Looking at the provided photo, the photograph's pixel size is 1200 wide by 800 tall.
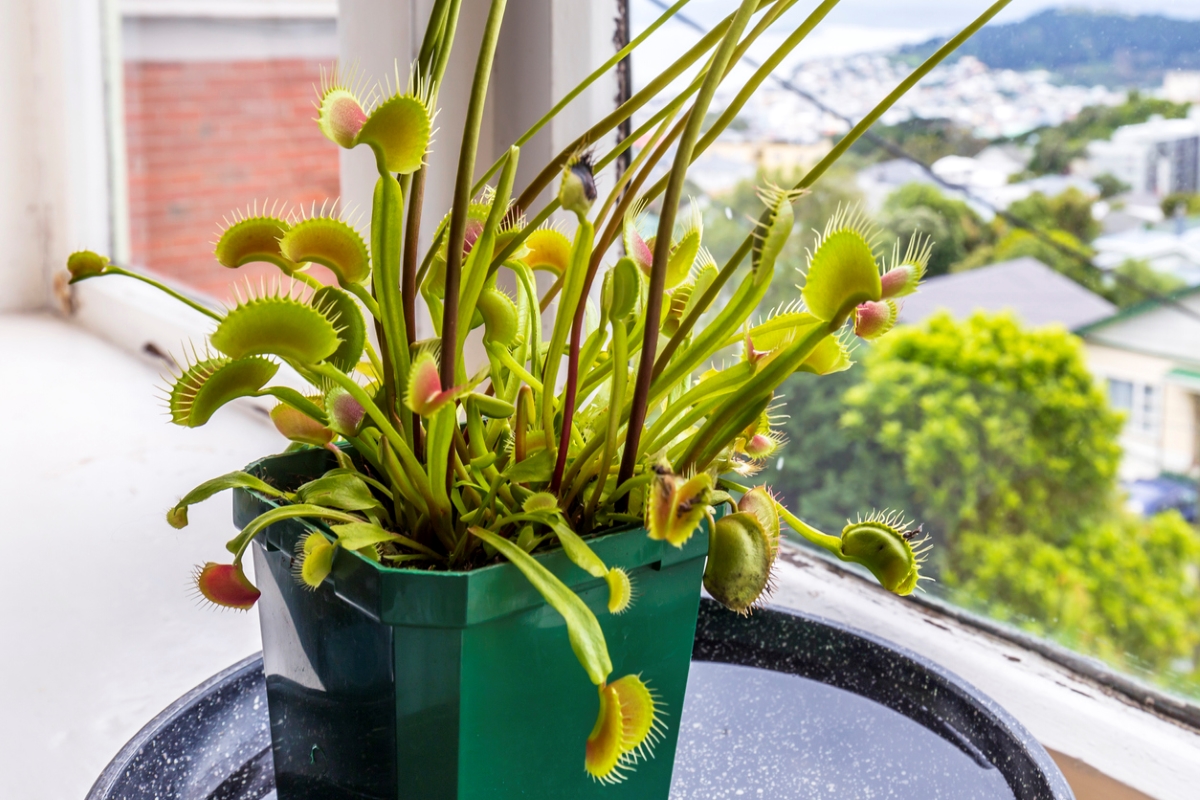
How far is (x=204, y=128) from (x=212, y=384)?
1.22m

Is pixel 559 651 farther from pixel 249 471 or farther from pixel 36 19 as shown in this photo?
pixel 36 19

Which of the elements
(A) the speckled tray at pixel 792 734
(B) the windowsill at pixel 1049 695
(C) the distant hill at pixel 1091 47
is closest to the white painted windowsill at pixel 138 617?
(B) the windowsill at pixel 1049 695

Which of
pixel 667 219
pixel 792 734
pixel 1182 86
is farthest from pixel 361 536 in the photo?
pixel 1182 86

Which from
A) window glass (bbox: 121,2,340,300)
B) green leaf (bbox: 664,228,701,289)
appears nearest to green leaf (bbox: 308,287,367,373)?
green leaf (bbox: 664,228,701,289)

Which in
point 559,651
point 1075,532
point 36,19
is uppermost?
point 36,19

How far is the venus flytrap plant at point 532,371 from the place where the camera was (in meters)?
0.27

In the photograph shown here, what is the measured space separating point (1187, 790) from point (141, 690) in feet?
1.81

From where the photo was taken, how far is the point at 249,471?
357 millimetres

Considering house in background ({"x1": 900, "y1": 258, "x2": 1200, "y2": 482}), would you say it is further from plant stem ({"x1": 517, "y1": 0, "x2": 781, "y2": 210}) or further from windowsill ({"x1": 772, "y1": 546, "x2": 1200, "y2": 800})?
plant stem ({"x1": 517, "y1": 0, "x2": 781, "y2": 210})

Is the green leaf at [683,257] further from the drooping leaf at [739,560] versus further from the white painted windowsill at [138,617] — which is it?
the white painted windowsill at [138,617]

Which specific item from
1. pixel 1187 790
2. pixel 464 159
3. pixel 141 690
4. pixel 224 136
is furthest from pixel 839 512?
pixel 224 136

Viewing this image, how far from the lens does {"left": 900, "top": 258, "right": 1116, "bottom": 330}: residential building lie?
2.72ft

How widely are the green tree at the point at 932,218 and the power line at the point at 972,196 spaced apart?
0.02 meters

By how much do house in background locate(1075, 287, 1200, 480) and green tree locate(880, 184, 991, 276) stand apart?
0.43 ft
